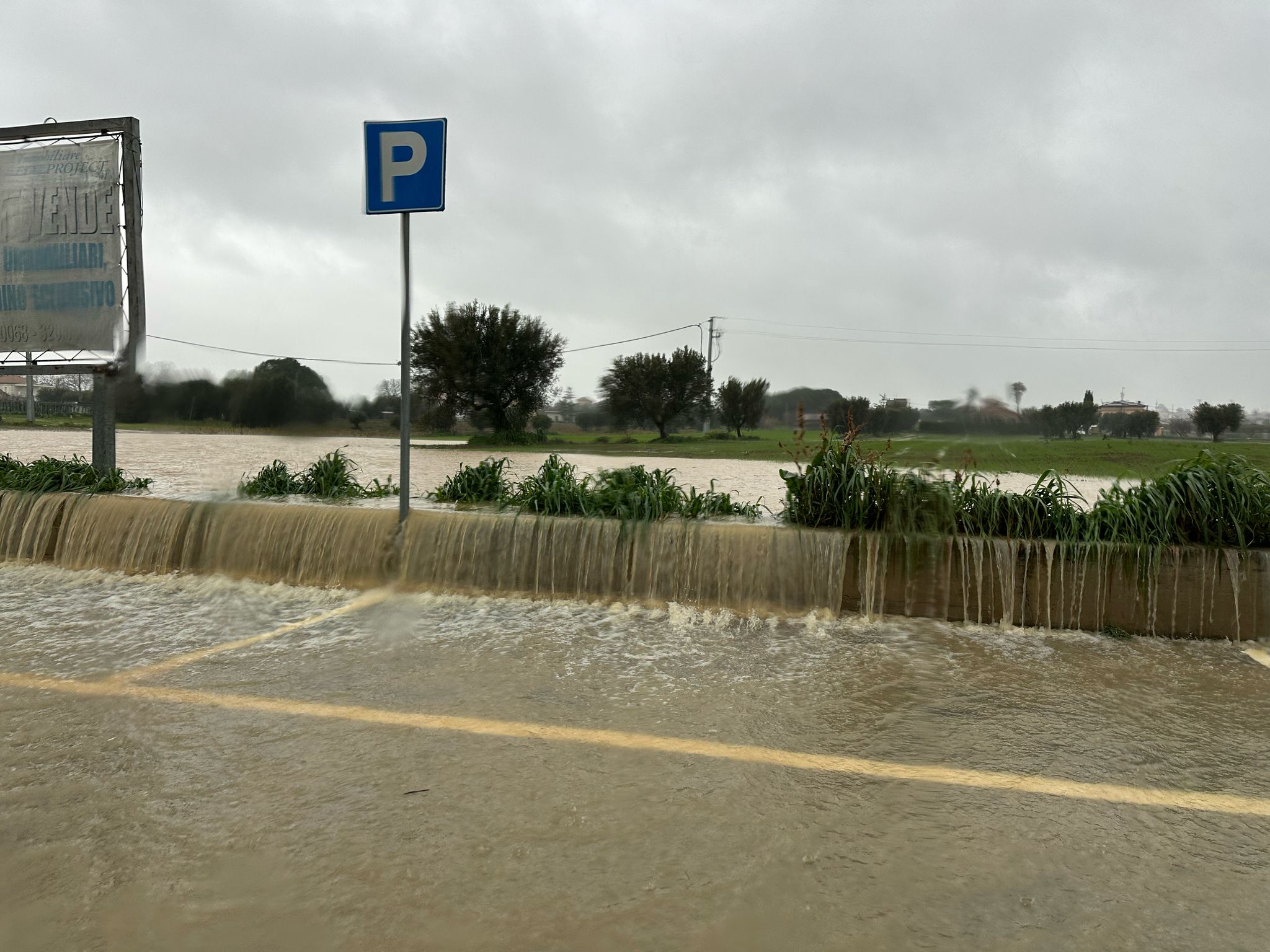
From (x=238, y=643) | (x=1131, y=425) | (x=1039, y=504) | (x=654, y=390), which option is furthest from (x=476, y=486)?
(x=654, y=390)

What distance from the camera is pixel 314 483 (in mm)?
7441

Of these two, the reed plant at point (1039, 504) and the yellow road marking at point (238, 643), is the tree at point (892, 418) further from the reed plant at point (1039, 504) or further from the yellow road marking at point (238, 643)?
the yellow road marking at point (238, 643)

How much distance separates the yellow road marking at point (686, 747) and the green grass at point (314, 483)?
3.50 m

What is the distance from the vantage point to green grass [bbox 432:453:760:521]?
A: 587 cm

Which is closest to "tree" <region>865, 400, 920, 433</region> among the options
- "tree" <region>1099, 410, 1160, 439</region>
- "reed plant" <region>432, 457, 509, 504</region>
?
"tree" <region>1099, 410, 1160, 439</region>

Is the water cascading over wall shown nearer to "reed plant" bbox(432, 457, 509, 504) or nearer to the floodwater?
the floodwater

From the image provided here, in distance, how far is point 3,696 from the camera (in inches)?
138

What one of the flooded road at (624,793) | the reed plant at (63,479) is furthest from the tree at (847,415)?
the reed plant at (63,479)

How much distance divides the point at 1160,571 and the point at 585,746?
3.64m

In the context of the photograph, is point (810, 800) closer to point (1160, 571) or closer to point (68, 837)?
point (68, 837)

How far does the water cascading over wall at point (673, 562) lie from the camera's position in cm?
485

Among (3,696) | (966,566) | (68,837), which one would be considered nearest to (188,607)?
(3,696)

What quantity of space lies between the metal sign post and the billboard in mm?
3422

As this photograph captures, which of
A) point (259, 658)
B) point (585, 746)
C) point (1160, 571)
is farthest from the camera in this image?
point (1160, 571)
